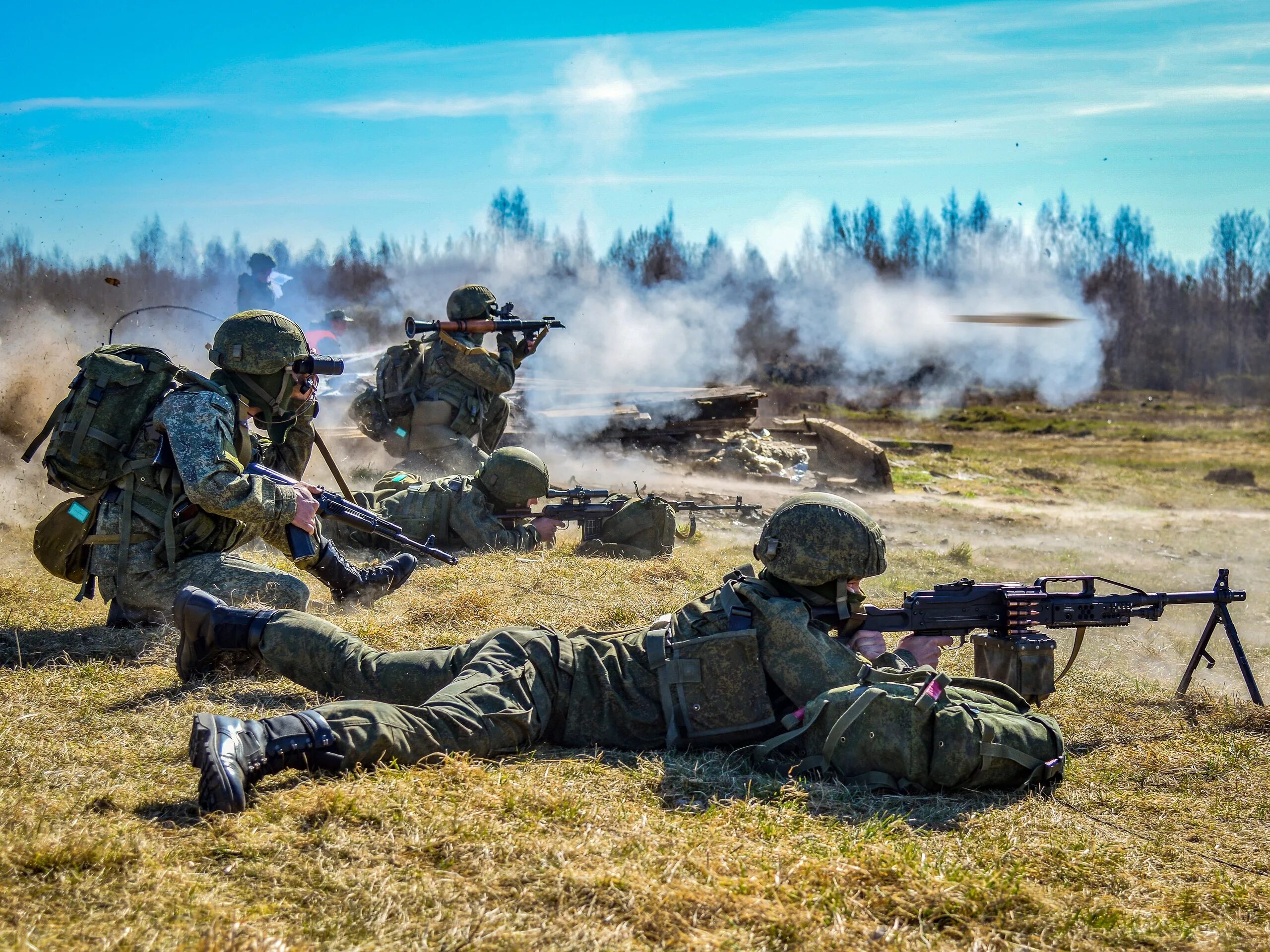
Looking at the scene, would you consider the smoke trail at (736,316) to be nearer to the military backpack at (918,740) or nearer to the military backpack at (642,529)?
the military backpack at (642,529)

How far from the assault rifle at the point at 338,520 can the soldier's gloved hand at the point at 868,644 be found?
10.7 feet

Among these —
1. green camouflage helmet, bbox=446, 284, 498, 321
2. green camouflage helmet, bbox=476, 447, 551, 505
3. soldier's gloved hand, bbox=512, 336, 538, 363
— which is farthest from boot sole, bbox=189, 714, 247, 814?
soldier's gloved hand, bbox=512, 336, 538, 363

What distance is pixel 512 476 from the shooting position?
376 inches

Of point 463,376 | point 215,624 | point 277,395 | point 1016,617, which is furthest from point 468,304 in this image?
point 1016,617

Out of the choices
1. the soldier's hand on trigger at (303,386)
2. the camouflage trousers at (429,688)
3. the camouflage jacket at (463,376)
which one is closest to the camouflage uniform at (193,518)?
the soldier's hand on trigger at (303,386)

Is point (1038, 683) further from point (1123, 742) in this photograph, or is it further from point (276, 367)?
point (276, 367)

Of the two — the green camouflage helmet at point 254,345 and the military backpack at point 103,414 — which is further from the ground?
the green camouflage helmet at point 254,345

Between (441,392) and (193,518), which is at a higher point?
(441,392)

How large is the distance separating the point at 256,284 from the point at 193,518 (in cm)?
1117

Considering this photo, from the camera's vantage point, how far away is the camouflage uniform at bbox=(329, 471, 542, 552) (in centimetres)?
930

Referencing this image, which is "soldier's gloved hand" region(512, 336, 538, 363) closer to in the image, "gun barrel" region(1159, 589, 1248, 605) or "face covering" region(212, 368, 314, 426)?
"face covering" region(212, 368, 314, 426)

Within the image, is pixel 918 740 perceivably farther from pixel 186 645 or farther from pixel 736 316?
pixel 736 316

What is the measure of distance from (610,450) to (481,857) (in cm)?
1474

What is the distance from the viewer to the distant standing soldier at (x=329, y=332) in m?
17.3
